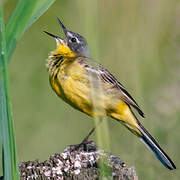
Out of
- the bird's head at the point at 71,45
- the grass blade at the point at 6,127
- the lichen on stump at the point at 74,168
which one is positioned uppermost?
the bird's head at the point at 71,45

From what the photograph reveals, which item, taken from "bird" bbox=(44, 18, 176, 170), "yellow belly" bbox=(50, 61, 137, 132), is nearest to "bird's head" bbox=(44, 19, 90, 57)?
"bird" bbox=(44, 18, 176, 170)

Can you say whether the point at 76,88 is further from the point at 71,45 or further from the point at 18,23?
the point at 18,23

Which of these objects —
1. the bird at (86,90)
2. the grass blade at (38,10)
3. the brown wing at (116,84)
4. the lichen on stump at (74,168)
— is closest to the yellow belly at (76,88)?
the bird at (86,90)

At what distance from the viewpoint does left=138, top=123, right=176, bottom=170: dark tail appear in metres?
3.25

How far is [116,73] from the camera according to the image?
5.07 metres

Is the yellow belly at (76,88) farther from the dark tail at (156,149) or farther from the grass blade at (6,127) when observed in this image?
the grass blade at (6,127)

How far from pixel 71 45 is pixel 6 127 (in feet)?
8.36

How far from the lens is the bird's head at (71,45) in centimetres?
428

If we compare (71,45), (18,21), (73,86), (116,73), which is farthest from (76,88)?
(18,21)

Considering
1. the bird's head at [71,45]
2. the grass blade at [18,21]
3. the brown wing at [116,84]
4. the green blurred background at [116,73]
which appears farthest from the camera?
the bird's head at [71,45]

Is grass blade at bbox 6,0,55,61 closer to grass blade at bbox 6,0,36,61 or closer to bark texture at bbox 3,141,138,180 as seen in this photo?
grass blade at bbox 6,0,36,61

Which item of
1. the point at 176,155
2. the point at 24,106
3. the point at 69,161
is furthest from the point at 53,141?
the point at 69,161

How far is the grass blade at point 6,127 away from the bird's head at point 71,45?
7.40 feet

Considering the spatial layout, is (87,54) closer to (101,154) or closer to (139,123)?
(139,123)
